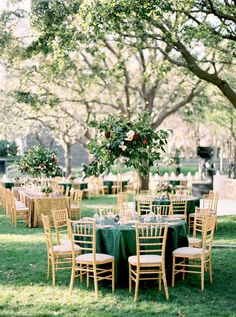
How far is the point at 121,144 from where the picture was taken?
8.33 metres

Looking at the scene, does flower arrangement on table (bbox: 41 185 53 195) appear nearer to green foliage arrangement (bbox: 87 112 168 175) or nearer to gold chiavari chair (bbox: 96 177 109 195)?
green foliage arrangement (bbox: 87 112 168 175)

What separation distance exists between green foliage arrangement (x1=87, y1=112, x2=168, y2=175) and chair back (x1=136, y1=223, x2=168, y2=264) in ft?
3.84

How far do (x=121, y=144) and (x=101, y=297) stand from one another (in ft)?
7.67

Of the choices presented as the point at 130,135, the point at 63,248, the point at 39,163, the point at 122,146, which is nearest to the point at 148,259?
the point at 63,248

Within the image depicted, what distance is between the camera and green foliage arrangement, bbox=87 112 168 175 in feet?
27.5

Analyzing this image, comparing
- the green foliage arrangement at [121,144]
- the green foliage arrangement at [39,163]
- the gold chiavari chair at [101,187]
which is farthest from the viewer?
the gold chiavari chair at [101,187]

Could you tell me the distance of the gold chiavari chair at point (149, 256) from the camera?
7.11 m

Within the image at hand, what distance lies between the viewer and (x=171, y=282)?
7859 millimetres

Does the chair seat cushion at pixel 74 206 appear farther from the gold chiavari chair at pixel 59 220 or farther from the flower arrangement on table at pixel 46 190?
the gold chiavari chair at pixel 59 220

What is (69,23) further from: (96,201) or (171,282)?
(171,282)

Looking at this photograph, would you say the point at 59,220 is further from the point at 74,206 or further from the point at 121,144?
the point at 74,206

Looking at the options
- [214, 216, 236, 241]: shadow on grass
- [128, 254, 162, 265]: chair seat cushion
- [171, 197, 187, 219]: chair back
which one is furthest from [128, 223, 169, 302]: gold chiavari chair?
[171, 197, 187, 219]: chair back

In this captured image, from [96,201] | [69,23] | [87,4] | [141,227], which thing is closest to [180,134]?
[96,201]

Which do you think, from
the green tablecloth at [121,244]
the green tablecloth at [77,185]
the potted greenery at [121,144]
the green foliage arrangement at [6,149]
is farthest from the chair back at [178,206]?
the green foliage arrangement at [6,149]
